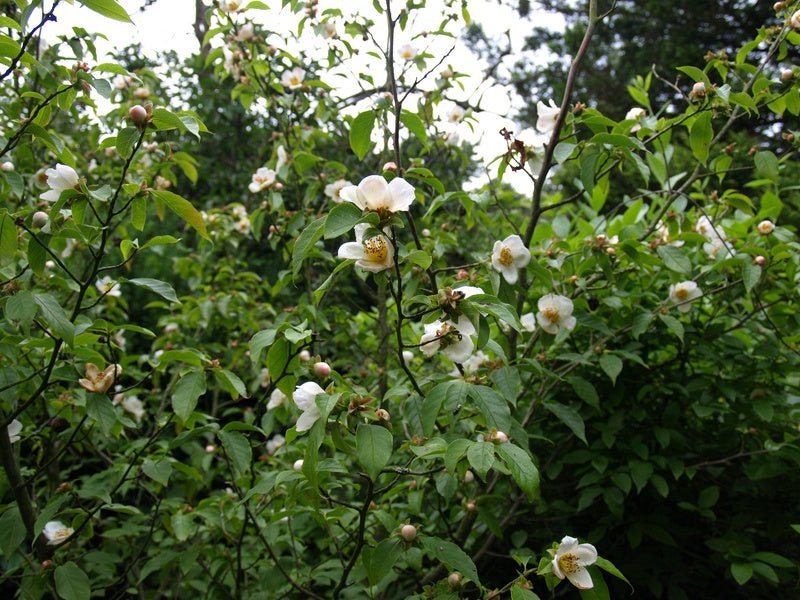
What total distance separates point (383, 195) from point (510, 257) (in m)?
0.49

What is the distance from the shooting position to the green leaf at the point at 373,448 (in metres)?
1.09

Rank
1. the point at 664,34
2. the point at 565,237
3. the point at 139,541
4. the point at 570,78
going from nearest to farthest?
the point at 570,78
the point at 565,237
the point at 139,541
the point at 664,34

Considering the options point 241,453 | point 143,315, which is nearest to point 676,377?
point 241,453

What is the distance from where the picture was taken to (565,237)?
2270 millimetres

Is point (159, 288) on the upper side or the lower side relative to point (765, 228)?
upper

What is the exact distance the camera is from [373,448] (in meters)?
1.11

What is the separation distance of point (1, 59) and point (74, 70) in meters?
0.19

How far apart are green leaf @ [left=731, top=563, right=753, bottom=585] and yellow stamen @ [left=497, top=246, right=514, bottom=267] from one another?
1.05 m

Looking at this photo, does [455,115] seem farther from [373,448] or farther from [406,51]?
[373,448]

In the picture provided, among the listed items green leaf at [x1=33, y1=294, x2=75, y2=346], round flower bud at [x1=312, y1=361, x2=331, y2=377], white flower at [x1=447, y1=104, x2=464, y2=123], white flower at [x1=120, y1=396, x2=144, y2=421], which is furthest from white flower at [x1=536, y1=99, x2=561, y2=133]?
white flower at [x1=120, y1=396, x2=144, y2=421]

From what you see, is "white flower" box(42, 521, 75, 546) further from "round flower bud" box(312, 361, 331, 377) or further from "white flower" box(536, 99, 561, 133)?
"white flower" box(536, 99, 561, 133)

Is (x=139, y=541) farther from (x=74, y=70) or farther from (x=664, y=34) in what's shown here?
(x=664, y=34)

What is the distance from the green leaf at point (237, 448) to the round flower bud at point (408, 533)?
0.36m

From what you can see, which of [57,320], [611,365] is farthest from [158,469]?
[611,365]
